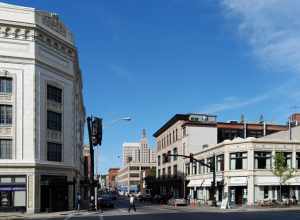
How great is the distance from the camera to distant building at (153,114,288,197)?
3816 inches

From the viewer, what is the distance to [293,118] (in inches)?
4232

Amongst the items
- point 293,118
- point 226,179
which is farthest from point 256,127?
point 226,179

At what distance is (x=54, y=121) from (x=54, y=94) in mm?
2788

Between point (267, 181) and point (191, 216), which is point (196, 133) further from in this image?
point (191, 216)

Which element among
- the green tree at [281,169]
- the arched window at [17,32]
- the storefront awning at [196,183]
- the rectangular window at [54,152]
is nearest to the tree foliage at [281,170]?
the green tree at [281,169]

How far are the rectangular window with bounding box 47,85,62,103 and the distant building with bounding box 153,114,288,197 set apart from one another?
39884mm

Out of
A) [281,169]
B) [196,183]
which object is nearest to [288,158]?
[281,169]

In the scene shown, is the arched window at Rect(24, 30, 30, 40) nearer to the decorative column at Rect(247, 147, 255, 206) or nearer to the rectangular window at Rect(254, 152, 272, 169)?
the decorative column at Rect(247, 147, 255, 206)

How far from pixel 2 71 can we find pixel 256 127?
61485 mm

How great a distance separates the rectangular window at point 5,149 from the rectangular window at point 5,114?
1.68 metres

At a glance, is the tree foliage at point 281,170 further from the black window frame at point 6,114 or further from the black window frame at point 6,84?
the black window frame at point 6,84

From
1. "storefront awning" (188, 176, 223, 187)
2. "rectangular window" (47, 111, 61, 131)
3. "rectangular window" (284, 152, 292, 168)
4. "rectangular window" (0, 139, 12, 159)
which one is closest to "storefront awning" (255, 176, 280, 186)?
"rectangular window" (284, 152, 292, 168)

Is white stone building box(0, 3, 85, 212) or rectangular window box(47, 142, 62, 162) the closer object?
white stone building box(0, 3, 85, 212)

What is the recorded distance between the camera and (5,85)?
50.9 m
